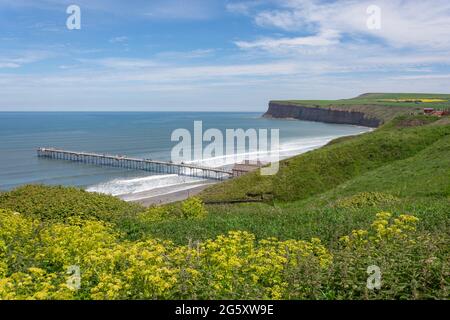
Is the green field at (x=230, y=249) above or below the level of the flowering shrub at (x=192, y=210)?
above

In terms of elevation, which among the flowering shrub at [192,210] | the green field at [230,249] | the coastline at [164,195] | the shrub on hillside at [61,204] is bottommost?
the coastline at [164,195]

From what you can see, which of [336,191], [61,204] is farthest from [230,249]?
[336,191]

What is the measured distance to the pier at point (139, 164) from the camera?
218ft

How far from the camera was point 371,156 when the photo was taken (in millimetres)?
41031

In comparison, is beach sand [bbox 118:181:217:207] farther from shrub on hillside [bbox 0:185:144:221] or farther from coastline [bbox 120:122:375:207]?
shrub on hillside [bbox 0:185:144:221]

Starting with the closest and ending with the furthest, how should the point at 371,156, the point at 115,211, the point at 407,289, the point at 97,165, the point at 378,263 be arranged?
1. the point at 407,289
2. the point at 378,263
3. the point at 115,211
4. the point at 371,156
5. the point at 97,165

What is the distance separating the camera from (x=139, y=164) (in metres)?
79.1

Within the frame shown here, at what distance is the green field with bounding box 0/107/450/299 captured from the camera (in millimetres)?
6551

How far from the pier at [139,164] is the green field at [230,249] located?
38.8m

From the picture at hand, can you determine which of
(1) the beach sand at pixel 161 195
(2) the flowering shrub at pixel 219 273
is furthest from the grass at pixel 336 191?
(1) the beach sand at pixel 161 195

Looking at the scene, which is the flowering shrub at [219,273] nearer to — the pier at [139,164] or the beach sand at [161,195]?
the beach sand at [161,195]
